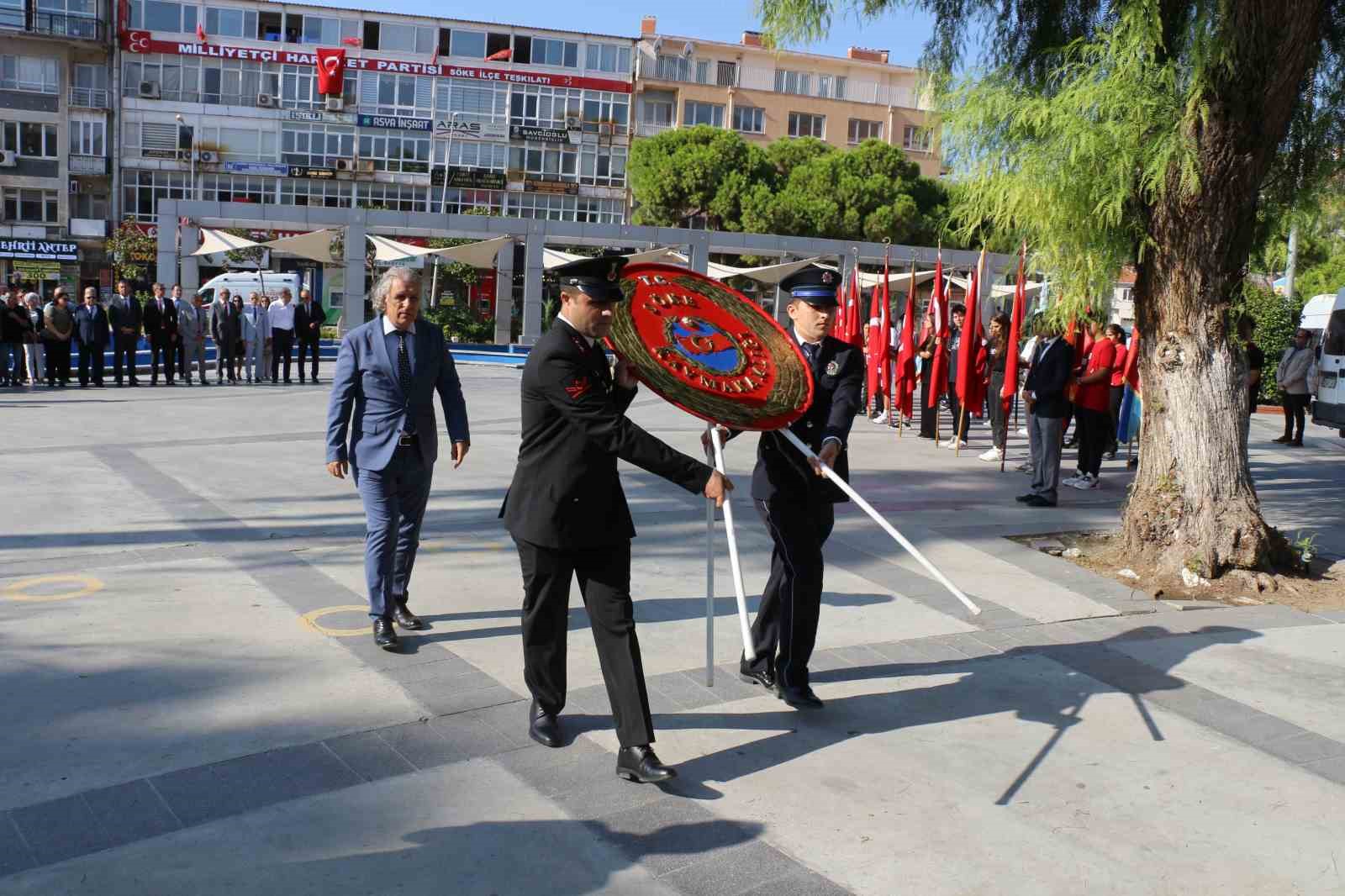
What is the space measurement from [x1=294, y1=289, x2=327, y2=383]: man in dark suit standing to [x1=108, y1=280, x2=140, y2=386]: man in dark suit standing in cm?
260

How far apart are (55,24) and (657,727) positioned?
5758cm

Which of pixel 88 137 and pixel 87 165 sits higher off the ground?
pixel 88 137

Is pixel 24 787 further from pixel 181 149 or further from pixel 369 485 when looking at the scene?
pixel 181 149

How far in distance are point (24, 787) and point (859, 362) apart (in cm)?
356

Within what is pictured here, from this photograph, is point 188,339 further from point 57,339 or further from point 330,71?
point 330,71

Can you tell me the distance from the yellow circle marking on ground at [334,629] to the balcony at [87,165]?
175 ft

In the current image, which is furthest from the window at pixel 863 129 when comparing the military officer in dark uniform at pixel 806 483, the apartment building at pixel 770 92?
the military officer in dark uniform at pixel 806 483

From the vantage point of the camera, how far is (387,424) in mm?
5684

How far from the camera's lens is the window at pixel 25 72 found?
169 ft

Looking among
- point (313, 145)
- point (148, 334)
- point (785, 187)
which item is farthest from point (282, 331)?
point (313, 145)

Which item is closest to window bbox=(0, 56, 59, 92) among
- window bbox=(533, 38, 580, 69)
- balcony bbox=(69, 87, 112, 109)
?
balcony bbox=(69, 87, 112, 109)

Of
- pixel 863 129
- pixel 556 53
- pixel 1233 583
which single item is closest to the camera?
pixel 1233 583

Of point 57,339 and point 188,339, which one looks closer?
point 57,339

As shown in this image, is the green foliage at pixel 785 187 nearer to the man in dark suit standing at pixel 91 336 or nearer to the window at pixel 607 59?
the window at pixel 607 59
